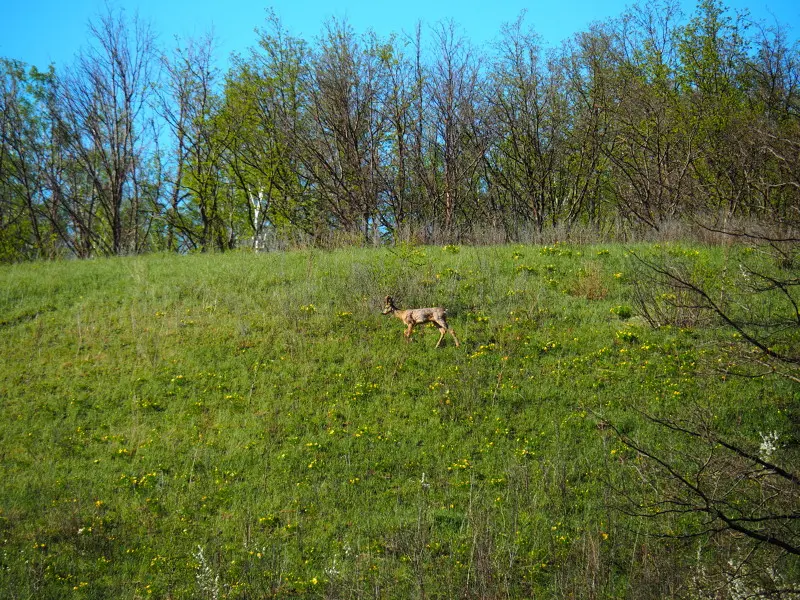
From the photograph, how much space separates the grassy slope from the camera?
8102 mm

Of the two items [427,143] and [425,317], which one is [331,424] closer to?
[425,317]

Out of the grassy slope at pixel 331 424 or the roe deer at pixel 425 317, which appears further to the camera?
the roe deer at pixel 425 317

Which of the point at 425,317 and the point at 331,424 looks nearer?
the point at 331,424

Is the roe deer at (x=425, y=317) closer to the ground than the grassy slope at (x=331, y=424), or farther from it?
farther from it

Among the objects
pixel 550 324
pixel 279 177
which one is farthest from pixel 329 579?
pixel 279 177

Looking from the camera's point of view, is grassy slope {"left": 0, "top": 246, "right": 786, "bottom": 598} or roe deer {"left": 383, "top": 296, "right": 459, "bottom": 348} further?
roe deer {"left": 383, "top": 296, "right": 459, "bottom": 348}

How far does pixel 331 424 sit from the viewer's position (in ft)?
36.8

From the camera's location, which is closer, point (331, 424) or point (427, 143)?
point (331, 424)

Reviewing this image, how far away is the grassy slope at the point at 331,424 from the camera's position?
8.10 metres

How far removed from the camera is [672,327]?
533 inches

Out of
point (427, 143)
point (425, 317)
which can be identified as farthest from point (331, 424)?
point (427, 143)

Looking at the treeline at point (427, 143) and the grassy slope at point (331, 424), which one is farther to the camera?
the treeline at point (427, 143)

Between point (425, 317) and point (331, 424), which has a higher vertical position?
point (425, 317)

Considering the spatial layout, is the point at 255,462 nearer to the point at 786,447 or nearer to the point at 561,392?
the point at 561,392
